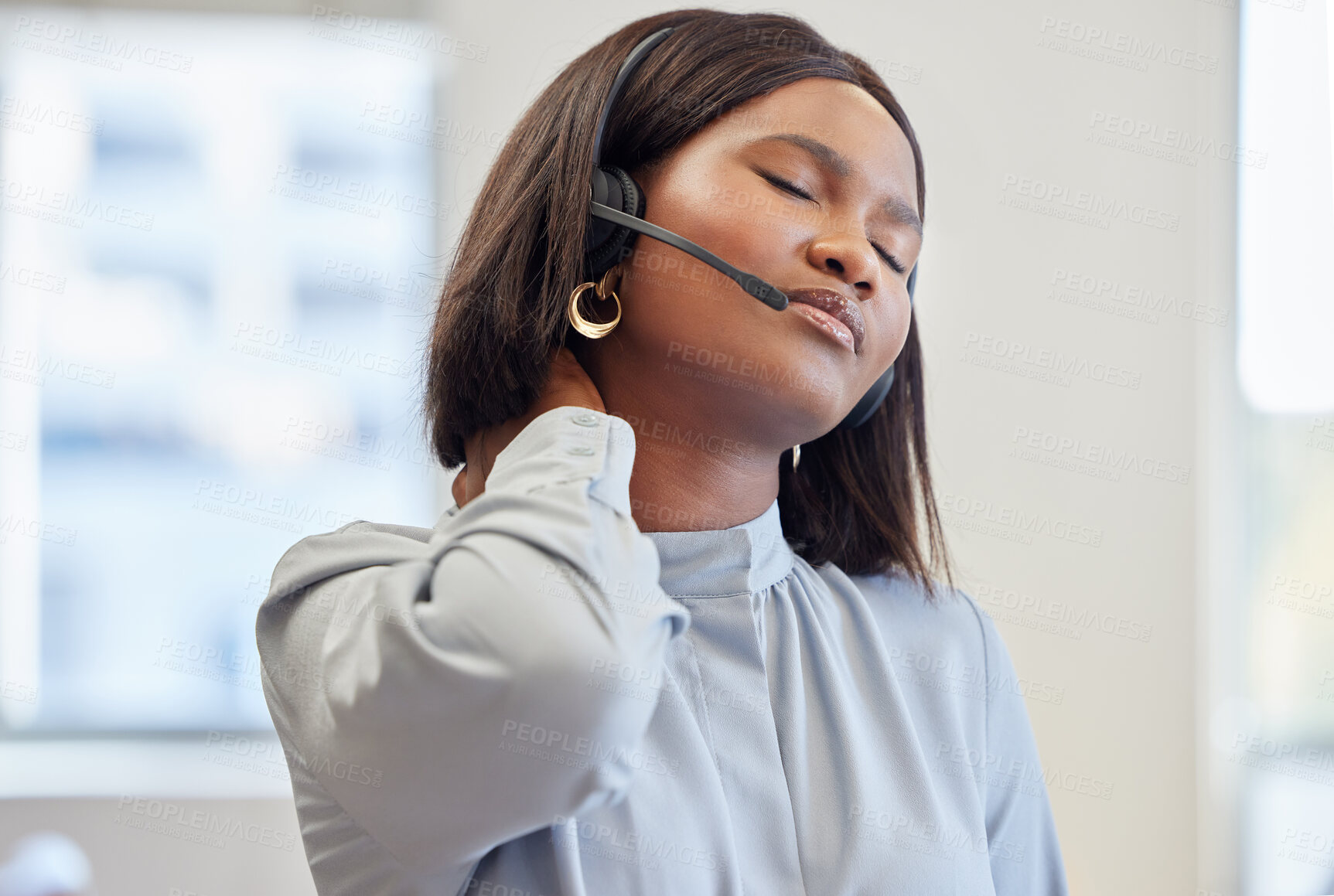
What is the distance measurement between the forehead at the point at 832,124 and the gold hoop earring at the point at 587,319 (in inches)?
6.1

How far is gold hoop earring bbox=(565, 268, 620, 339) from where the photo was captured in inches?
31.4

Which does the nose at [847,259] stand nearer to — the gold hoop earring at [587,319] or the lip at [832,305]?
the lip at [832,305]

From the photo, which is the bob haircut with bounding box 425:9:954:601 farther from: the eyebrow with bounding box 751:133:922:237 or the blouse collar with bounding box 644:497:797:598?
the blouse collar with bounding box 644:497:797:598

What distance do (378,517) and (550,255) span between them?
919 millimetres

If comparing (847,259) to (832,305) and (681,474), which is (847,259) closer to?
(832,305)

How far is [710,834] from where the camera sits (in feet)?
2.41

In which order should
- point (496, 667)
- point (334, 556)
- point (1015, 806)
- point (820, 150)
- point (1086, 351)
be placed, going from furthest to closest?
point (1086, 351) → point (1015, 806) → point (820, 150) → point (334, 556) → point (496, 667)

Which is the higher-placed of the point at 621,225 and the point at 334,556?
the point at 621,225

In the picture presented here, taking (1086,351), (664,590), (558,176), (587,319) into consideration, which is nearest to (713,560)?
(664,590)

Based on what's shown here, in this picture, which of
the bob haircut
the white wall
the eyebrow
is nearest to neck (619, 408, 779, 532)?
the bob haircut

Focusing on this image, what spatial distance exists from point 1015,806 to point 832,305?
549 mm

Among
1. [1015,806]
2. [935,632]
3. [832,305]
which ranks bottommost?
[1015,806]

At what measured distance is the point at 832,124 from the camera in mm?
839

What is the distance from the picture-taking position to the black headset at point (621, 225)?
75 centimetres
